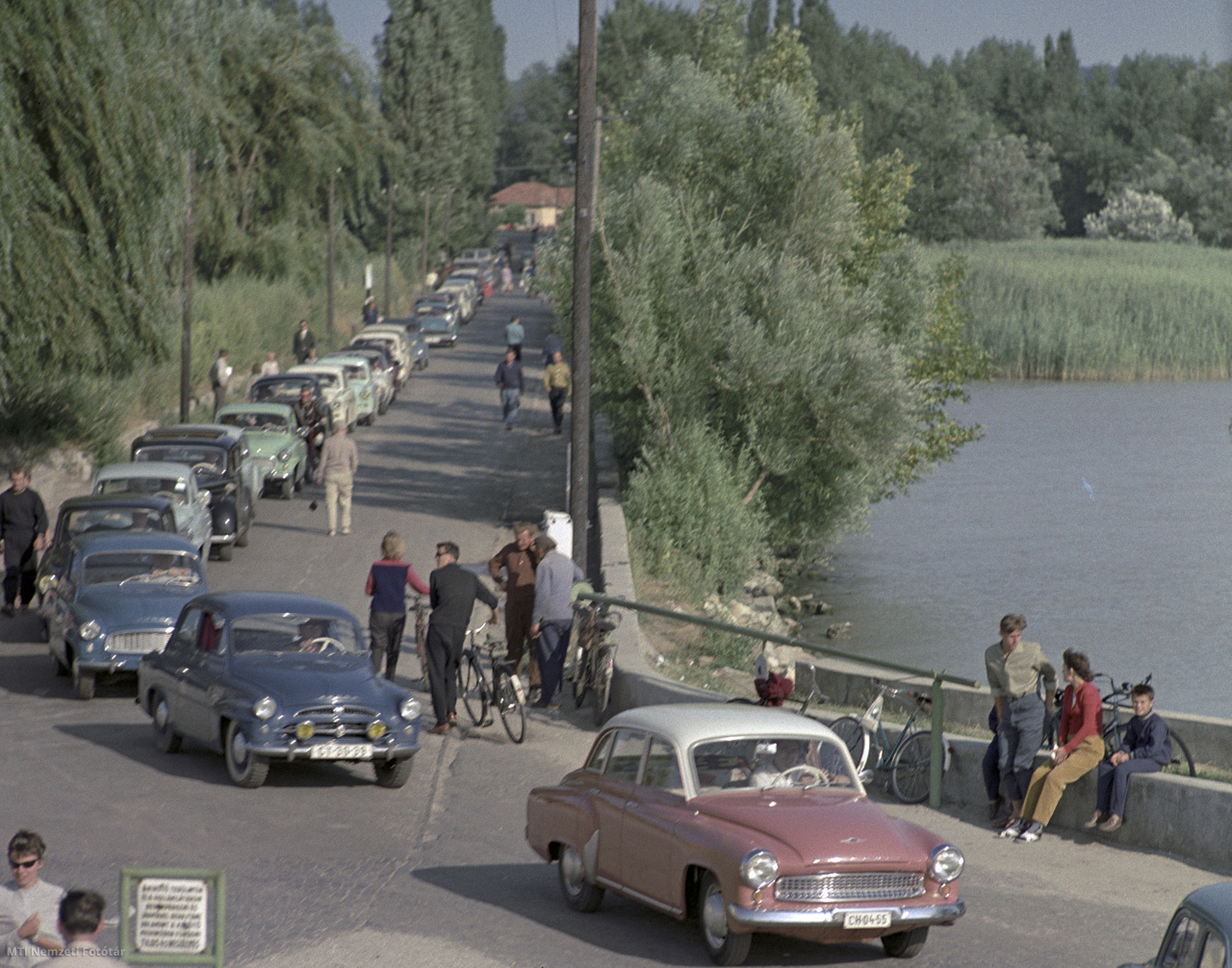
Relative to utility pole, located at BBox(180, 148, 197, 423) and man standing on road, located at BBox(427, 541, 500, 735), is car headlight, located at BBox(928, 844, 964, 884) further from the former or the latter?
utility pole, located at BBox(180, 148, 197, 423)

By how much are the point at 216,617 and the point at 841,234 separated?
1762cm

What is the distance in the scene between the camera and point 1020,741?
11.8 meters

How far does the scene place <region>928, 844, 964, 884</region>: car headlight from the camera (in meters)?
8.30

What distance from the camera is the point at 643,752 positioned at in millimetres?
9375

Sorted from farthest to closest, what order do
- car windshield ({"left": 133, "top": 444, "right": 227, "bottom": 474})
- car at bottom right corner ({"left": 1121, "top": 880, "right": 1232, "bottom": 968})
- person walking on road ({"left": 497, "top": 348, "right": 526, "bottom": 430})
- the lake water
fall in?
person walking on road ({"left": 497, "top": 348, "right": 526, "bottom": 430})
the lake water
car windshield ({"left": 133, "top": 444, "right": 227, "bottom": 474})
car at bottom right corner ({"left": 1121, "top": 880, "right": 1232, "bottom": 968})

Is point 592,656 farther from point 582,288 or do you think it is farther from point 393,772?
point 582,288

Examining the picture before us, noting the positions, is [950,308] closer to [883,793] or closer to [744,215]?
[744,215]

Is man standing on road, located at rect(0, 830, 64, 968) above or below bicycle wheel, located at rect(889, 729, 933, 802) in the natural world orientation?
above

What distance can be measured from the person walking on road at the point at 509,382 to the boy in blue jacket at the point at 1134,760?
2801 centimetres

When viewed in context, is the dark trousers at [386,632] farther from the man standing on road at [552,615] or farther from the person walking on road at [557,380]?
the person walking on road at [557,380]

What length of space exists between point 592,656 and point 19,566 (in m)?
8.16

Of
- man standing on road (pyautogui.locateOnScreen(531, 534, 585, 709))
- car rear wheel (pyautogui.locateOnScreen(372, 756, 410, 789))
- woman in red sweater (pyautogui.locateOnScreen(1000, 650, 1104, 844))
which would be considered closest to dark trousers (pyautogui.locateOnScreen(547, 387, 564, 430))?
man standing on road (pyautogui.locateOnScreen(531, 534, 585, 709))

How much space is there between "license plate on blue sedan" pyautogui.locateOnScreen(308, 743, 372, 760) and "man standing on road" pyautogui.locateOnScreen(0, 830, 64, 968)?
17.9 feet

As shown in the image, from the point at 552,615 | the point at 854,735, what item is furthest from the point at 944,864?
the point at 552,615
